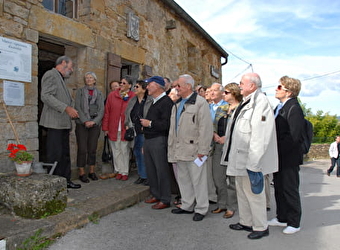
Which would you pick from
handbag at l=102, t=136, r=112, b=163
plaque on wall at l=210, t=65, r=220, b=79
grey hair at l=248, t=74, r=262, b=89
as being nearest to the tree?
plaque on wall at l=210, t=65, r=220, b=79

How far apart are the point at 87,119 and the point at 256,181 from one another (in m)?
2.91

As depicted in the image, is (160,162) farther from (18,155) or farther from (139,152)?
(18,155)

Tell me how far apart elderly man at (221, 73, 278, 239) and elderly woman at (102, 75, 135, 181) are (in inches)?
92.2

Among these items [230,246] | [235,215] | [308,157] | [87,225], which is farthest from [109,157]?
[308,157]

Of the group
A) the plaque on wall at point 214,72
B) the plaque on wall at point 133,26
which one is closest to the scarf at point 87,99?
the plaque on wall at point 133,26

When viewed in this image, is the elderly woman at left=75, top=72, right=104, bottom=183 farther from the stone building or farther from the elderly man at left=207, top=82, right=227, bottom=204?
the elderly man at left=207, top=82, right=227, bottom=204

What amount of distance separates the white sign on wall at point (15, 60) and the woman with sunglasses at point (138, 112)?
1.57 m

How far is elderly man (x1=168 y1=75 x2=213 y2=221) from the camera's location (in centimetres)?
349

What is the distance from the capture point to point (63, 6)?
17.1 feet

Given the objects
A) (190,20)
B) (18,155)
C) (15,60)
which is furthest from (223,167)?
(190,20)

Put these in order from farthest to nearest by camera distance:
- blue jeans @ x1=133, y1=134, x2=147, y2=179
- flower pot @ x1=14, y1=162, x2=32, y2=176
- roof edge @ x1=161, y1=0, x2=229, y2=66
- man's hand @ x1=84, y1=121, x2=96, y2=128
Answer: roof edge @ x1=161, y1=0, x2=229, y2=66
blue jeans @ x1=133, y1=134, x2=147, y2=179
man's hand @ x1=84, y1=121, x2=96, y2=128
flower pot @ x1=14, y1=162, x2=32, y2=176

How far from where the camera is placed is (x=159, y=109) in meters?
3.94

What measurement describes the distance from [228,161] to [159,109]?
4.15 ft

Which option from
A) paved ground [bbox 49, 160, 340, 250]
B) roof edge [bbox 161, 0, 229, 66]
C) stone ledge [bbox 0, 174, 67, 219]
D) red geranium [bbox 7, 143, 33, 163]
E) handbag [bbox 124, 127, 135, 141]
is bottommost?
paved ground [bbox 49, 160, 340, 250]
